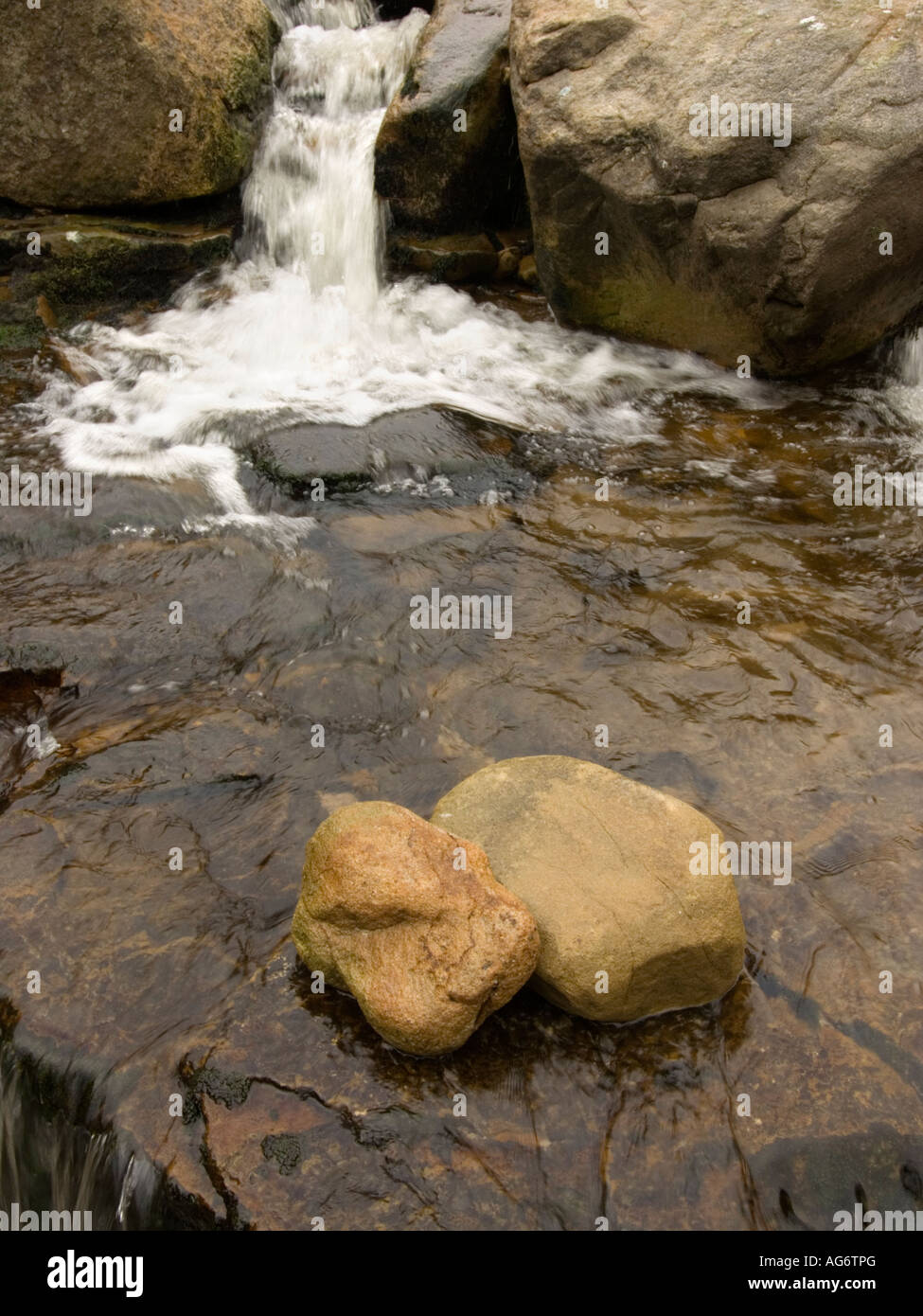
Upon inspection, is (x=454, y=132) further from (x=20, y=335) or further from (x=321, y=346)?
(x=20, y=335)

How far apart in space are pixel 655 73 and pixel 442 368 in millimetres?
2556

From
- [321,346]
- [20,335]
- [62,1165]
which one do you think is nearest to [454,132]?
[321,346]

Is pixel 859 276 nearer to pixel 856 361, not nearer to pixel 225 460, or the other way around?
pixel 856 361

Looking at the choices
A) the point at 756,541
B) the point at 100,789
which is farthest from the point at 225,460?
the point at 756,541

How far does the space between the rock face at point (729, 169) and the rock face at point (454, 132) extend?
32.2 inches

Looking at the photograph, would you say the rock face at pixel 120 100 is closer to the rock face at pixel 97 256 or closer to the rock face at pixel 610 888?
the rock face at pixel 97 256

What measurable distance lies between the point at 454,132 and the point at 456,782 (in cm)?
669

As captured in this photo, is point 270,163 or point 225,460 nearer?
point 225,460

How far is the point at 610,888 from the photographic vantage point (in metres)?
3.94

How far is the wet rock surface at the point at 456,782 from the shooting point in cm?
346

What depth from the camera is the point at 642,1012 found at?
3.88 meters

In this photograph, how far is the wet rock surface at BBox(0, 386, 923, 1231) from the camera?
3465mm

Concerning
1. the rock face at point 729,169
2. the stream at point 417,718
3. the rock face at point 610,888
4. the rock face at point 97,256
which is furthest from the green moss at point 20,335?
the rock face at point 610,888

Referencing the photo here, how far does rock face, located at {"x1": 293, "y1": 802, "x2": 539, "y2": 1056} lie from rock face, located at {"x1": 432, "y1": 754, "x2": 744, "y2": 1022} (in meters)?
0.16
